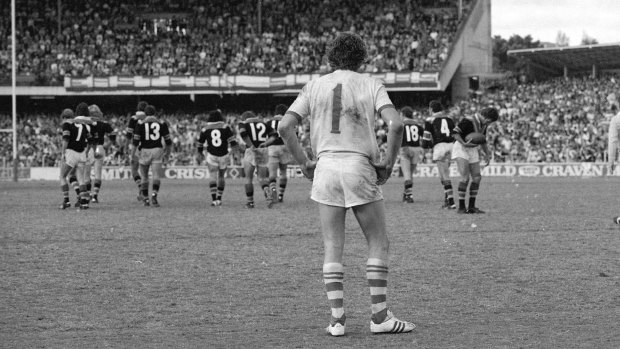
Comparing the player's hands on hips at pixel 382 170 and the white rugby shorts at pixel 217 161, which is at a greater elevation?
the player's hands on hips at pixel 382 170

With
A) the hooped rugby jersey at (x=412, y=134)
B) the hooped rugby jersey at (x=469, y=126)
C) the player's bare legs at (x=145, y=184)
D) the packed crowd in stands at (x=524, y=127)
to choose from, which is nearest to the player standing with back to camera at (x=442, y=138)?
the hooped rugby jersey at (x=412, y=134)

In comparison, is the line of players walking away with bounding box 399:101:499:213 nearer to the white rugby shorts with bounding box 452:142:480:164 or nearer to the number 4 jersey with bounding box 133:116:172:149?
the white rugby shorts with bounding box 452:142:480:164

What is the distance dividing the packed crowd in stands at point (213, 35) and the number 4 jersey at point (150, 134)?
112ft

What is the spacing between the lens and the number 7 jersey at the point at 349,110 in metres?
7.00

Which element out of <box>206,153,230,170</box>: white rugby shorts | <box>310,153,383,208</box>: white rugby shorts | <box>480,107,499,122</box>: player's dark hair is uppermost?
<box>480,107,499,122</box>: player's dark hair

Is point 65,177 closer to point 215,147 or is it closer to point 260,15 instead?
point 215,147

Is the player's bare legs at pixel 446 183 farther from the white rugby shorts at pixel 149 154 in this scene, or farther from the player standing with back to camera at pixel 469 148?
the white rugby shorts at pixel 149 154

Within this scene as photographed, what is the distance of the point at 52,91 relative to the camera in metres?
55.9

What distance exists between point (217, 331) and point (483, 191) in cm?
2321

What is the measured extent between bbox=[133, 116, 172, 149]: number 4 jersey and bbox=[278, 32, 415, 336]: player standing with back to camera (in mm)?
15753

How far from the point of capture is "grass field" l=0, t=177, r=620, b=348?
6898 mm

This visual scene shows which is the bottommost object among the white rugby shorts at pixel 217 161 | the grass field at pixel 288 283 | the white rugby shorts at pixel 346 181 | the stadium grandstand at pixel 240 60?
the grass field at pixel 288 283

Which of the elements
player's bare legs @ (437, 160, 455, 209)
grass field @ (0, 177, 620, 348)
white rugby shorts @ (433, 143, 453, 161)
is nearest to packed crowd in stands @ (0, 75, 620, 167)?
white rugby shorts @ (433, 143, 453, 161)

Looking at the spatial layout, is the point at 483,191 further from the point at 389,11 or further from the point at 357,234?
the point at 389,11
